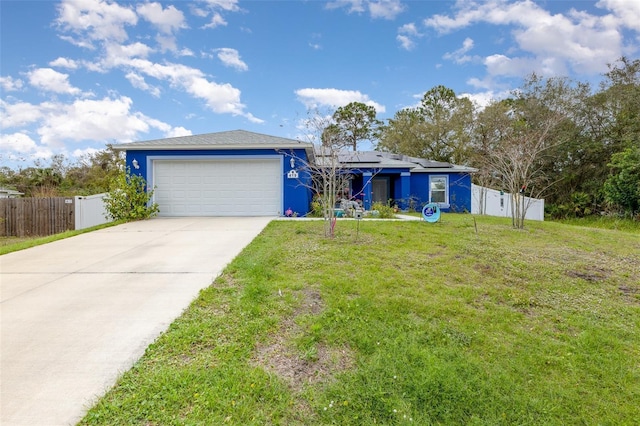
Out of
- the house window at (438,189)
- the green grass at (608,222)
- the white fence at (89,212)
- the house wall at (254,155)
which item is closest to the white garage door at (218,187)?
the house wall at (254,155)

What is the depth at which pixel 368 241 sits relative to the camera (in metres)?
6.76

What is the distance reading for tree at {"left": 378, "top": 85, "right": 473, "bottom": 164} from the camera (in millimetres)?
22594

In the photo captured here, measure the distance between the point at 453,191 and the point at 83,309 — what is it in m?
15.9

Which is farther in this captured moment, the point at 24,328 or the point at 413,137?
the point at 413,137

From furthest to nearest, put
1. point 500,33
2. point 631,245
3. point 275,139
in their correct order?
point 500,33
point 275,139
point 631,245

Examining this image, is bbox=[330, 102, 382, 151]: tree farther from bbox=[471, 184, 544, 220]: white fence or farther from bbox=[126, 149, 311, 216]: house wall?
bbox=[126, 149, 311, 216]: house wall

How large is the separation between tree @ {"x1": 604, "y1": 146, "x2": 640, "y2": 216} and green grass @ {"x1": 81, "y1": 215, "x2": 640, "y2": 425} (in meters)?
13.5

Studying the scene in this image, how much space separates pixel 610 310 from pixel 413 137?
2148cm

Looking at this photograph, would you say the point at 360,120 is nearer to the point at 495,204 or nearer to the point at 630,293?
the point at 495,204

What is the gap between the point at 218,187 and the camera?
1152 cm

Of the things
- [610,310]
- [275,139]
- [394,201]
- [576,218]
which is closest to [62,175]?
[275,139]

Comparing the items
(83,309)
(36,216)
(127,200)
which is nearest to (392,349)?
(83,309)

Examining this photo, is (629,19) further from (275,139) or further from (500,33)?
(275,139)

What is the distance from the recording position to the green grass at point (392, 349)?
7.50 ft
